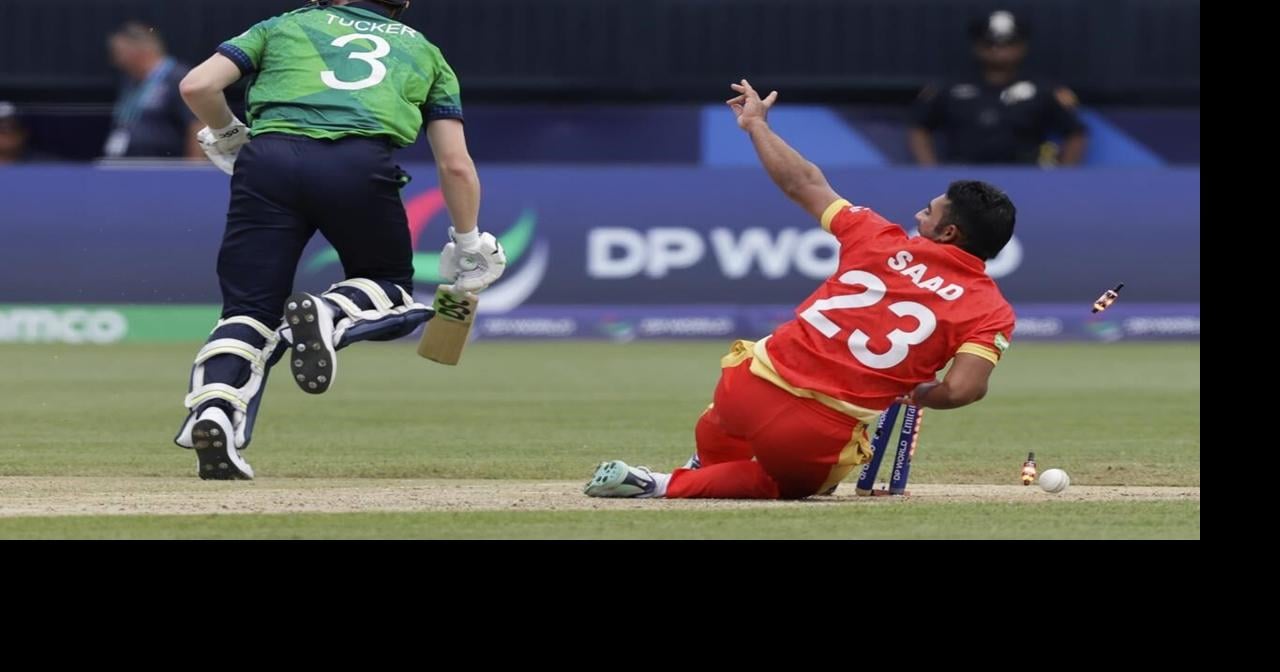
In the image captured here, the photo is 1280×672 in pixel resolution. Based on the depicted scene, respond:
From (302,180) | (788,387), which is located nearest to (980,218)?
(788,387)

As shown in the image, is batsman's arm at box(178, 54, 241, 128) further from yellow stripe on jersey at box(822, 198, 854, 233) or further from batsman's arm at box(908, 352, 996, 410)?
batsman's arm at box(908, 352, 996, 410)

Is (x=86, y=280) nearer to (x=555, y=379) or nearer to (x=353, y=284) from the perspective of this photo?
(x=555, y=379)

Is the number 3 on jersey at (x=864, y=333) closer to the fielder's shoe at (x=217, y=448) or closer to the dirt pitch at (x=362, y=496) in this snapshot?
the dirt pitch at (x=362, y=496)

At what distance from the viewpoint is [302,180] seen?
877cm

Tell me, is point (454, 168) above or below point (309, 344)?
above

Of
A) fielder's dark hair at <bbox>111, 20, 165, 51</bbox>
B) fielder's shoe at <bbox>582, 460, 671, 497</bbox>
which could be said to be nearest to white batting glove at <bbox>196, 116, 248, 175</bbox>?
fielder's shoe at <bbox>582, 460, 671, 497</bbox>

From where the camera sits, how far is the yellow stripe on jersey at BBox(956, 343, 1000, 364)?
7777 millimetres

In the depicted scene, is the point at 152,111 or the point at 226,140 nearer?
the point at 226,140

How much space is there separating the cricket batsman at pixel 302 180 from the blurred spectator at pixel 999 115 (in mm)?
11452

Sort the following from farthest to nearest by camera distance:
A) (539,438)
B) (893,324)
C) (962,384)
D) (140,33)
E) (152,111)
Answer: (140,33), (152,111), (539,438), (893,324), (962,384)

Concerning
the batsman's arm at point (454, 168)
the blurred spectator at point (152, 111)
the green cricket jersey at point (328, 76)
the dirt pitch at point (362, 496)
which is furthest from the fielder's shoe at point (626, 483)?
the blurred spectator at point (152, 111)

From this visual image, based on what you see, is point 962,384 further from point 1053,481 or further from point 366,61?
point 366,61

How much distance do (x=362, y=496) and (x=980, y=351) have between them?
2275 mm

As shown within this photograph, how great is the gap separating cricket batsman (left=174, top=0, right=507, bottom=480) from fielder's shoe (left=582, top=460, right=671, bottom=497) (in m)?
1.13
